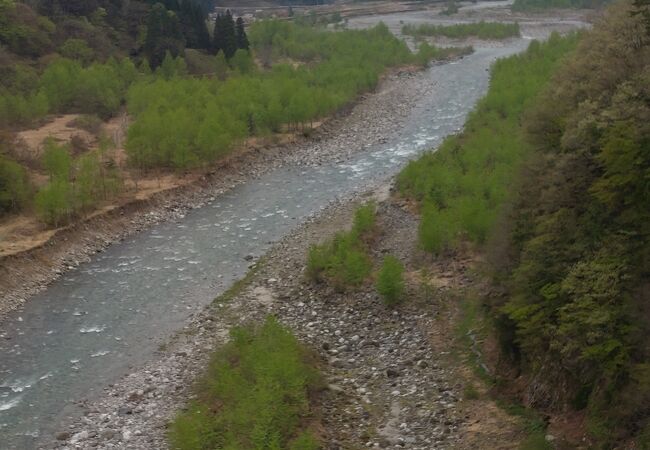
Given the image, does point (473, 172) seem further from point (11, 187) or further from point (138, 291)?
point (11, 187)

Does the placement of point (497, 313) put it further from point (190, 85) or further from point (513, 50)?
point (513, 50)

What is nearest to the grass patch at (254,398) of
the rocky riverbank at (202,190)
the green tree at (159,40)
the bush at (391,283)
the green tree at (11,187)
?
the bush at (391,283)

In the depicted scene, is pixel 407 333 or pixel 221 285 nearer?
pixel 407 333

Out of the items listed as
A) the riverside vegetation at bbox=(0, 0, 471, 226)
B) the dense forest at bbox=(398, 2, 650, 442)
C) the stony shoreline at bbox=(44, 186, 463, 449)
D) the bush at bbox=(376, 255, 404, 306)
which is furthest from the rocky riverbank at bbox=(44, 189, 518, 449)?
the riverside vegetation at bbox=(0, 0, 471, 226)

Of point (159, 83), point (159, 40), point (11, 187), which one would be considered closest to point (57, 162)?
point (11, 187)

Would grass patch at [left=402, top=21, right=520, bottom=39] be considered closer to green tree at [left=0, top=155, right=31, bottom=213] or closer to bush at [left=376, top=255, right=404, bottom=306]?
green tree at [left=0, top=155, right=31, bottom=213]

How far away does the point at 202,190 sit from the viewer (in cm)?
3619

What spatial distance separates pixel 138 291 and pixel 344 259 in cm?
749

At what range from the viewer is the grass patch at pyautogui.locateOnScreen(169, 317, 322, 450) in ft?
48.9

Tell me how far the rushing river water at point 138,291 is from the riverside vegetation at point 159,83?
4061 millimetres

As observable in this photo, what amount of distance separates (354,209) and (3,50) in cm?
3334

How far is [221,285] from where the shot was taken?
83.6ft

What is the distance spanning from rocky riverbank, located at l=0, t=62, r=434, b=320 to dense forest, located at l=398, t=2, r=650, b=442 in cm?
1687

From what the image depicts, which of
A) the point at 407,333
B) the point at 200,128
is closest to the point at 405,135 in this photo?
the point at 200,128
